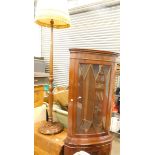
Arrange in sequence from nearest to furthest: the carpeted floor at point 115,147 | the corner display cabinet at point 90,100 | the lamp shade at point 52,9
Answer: the corner display cabinet at point 90,100 < the lamp shade at point 52,9 < the carpeted floor at point 115,147

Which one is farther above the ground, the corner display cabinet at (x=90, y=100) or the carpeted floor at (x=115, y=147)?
the corner display cabinet at (x=90, y=100)

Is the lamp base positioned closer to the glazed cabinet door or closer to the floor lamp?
the floor lamp

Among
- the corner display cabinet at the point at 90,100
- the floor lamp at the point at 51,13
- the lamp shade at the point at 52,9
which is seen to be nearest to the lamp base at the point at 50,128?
the floor lamp at the point at 51,13

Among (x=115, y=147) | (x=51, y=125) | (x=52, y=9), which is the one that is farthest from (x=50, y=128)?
(x=52, y=9)

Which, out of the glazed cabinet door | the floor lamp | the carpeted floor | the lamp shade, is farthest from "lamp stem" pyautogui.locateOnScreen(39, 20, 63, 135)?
the carpeted floor

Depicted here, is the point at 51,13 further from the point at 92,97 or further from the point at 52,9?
the point at 92,97

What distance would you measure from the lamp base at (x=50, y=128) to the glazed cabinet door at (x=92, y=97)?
13.1 inches

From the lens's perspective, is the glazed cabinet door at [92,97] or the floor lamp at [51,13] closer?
the glazed cabinet door at [92,97]

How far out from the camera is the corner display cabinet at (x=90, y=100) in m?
1.53

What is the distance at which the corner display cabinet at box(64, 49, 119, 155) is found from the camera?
1.53m

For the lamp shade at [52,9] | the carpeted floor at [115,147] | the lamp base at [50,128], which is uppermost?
the lamp shade at [52,9]

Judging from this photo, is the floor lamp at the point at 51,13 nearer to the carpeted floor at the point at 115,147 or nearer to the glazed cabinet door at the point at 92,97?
the glazed cabinet door at the point at 92,97
